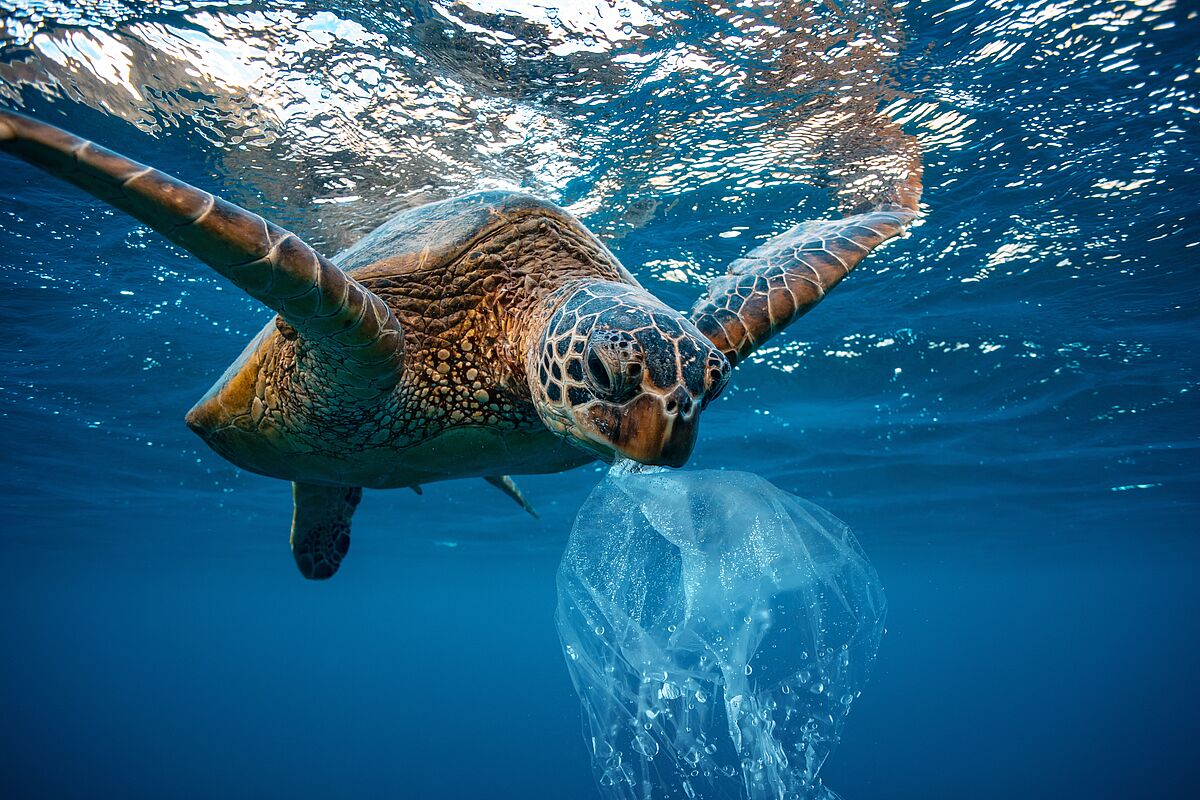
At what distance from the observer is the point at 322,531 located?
519cm

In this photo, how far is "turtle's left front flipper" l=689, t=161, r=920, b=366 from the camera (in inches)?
131

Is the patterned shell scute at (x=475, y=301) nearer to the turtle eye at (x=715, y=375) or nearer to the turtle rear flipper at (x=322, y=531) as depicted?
the turtle eye at (x=715, y=375)

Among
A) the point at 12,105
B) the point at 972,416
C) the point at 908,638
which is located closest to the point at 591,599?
the point at 12,105

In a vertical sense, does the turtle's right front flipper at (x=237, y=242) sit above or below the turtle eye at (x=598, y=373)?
above

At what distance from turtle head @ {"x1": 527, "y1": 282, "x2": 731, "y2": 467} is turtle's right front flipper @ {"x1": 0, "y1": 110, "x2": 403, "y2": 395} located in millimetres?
758

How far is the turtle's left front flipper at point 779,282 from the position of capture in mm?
3330

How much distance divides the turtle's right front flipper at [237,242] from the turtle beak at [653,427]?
1.03m

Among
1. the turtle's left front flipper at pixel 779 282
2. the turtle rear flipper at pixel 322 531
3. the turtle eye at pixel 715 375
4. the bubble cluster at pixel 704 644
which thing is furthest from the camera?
the turtle rear flipper at pixel 322 531

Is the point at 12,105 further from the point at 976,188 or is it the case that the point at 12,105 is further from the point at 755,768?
the point at 976,188

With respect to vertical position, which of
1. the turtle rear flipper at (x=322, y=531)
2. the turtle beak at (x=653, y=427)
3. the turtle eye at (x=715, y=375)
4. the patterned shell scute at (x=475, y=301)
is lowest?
the turtle rear flipper at (x=322, y=531)

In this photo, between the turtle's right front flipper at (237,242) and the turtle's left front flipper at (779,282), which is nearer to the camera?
the turtle's right front flipper at (237,242)

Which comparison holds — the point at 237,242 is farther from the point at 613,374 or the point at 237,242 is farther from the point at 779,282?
the point at 779,282

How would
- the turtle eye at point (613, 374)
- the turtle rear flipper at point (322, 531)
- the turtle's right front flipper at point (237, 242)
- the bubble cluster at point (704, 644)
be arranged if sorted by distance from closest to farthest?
the turtle's right front flipper at point (237, 242) < the turtle eye at point (613, 374) < the bubble cluster at point (704, 644) < the turtle rear flipper at point (322, 531)

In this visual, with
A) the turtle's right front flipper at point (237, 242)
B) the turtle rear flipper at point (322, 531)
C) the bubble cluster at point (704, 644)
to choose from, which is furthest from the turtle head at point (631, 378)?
the turtle rear flipper at point (322, 531)
